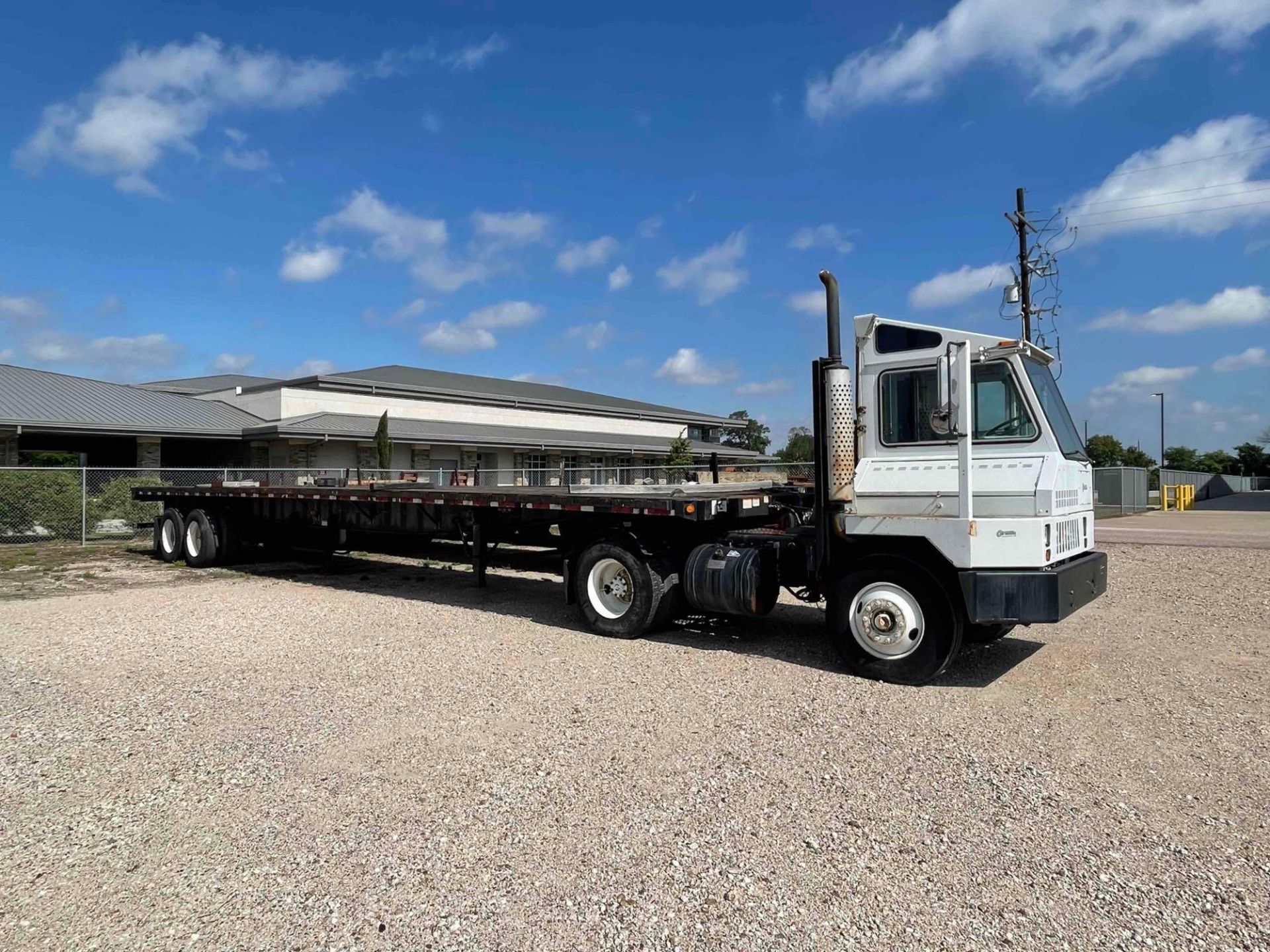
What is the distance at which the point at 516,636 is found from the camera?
817cm

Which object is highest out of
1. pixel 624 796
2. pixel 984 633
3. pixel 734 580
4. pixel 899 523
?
pixel 899 523

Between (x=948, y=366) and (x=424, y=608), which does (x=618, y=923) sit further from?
(x=424, y=608)

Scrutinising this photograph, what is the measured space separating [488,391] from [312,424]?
1206 centimetres

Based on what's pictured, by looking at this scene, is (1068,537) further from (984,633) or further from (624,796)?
(624,796)

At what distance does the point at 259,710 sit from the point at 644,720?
2.73 metres

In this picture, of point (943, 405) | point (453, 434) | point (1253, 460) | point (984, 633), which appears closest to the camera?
point (943, 405)

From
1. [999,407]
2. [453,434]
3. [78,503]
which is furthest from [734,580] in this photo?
[453,434]

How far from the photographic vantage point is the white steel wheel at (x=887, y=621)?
631cm

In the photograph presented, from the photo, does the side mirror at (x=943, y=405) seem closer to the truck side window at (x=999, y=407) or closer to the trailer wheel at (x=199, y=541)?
the truck side window at (x=999, y=407)

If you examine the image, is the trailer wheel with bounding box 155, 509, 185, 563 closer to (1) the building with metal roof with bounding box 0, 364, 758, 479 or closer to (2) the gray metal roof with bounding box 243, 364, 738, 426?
(1) the building with metal roof with bounding box 0, 364, 758, 479

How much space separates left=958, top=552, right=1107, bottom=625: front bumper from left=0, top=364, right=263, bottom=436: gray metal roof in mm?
23735

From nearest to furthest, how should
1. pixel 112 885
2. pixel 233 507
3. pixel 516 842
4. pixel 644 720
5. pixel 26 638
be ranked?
pixel 112 885 < pixel 516 842 < pixel 644 720 < pixel 26 638 < pixel 233 507

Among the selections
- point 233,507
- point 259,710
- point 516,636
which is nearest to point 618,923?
point 259,710

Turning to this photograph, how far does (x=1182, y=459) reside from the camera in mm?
91875
